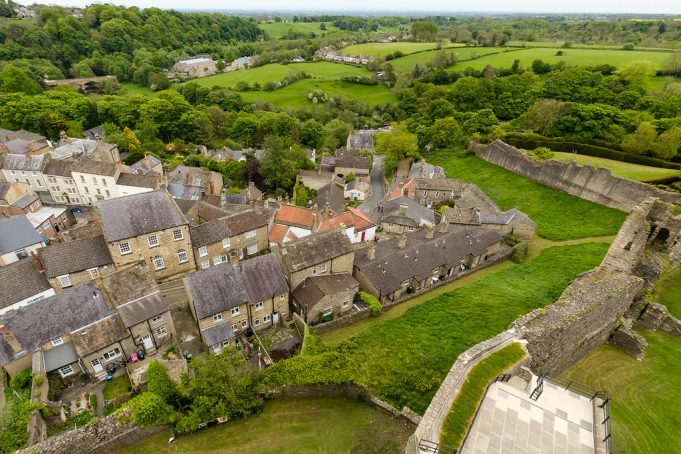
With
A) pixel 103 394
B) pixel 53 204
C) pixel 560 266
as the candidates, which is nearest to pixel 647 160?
pixel 560 266

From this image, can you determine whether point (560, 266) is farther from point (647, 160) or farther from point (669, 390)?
point (647, 160)

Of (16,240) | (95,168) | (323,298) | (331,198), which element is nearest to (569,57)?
(331,198)

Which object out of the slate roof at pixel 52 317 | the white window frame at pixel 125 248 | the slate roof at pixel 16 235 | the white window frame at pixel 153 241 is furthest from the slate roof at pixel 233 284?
the slate roof at pixel 16 235

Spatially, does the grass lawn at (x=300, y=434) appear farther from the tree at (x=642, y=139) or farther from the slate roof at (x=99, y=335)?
the tree at (x=642, y=139)

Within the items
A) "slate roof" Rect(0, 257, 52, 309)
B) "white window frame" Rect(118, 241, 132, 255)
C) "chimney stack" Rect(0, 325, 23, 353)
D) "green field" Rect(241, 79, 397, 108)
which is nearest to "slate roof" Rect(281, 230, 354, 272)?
"white window frame" Rect(118, 241, 132, 255)

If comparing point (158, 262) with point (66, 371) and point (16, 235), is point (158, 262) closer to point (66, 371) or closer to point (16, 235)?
point (66, 371)

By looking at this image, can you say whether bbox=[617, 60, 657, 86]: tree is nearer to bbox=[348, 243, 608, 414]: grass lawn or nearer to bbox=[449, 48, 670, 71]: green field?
bbox=[449, 48, 670, 71]: green field
